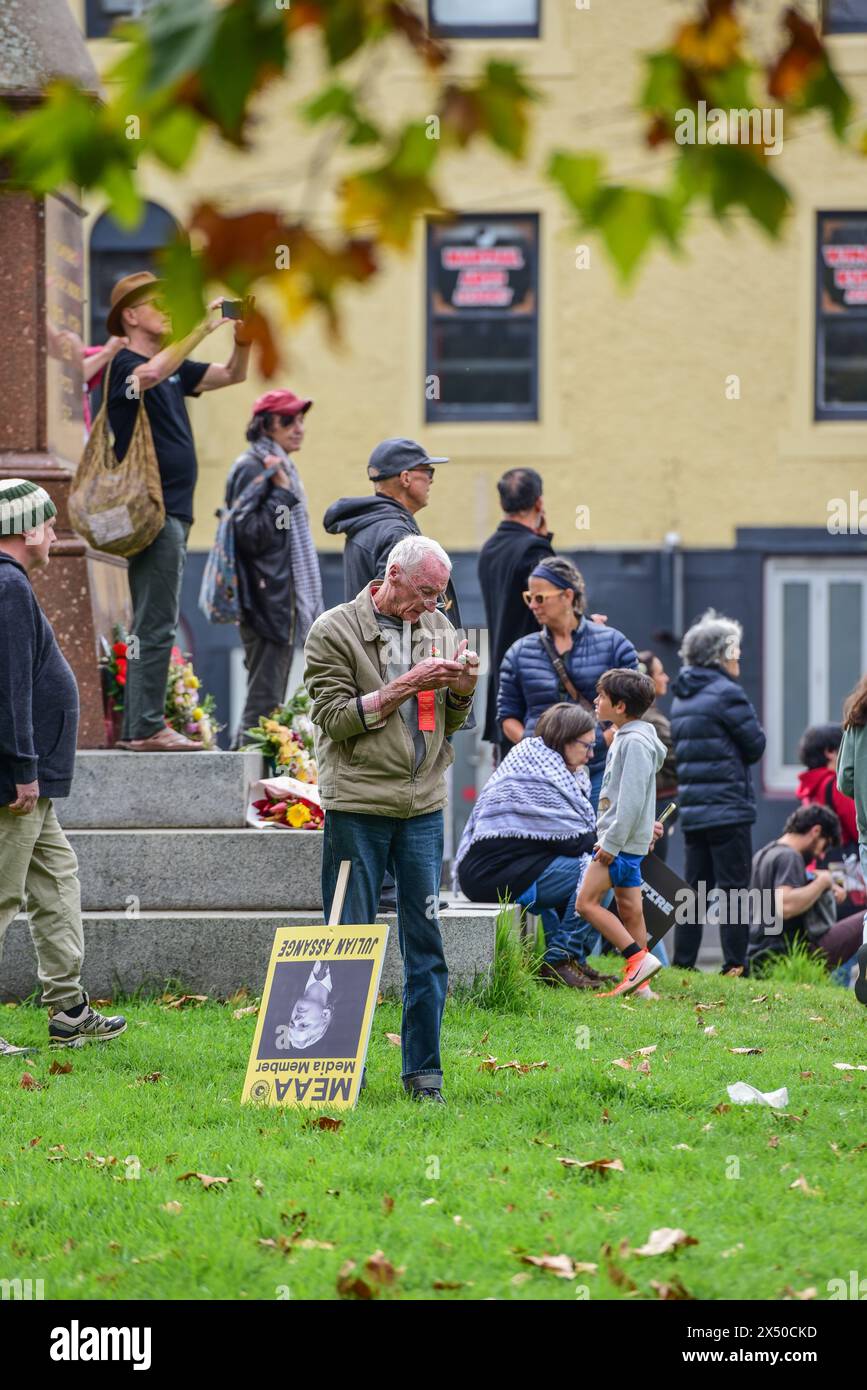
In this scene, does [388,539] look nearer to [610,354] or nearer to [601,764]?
[601,764]

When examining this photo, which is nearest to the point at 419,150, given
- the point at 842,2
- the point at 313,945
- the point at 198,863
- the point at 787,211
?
the point at 787,211

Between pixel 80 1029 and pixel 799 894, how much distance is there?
4.61 metres

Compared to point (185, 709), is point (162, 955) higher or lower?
lower

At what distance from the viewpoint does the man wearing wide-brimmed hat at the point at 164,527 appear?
9.36 metres

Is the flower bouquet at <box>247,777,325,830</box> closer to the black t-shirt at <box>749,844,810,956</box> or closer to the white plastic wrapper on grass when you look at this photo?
the black t-shirt at <box>749,844,810,956</box>

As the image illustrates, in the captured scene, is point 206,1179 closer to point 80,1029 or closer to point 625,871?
point 80,1029

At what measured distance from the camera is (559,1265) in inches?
181

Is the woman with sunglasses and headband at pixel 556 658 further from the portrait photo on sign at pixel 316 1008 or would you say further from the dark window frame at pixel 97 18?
the dark window frame at pixel 97 18

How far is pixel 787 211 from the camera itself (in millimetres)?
2822

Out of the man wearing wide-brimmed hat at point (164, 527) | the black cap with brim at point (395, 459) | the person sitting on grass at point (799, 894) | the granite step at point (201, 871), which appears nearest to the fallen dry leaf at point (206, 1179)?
the granite step at point (201, 871)

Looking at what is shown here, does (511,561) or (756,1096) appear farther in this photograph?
(511,561)

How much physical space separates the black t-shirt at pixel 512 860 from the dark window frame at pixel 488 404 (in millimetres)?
10165

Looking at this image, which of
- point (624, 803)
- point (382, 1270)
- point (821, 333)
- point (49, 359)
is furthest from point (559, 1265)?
point (821, 333)

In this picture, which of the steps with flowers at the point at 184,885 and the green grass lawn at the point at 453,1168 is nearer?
the green grass lawn at the point at 453,1168
